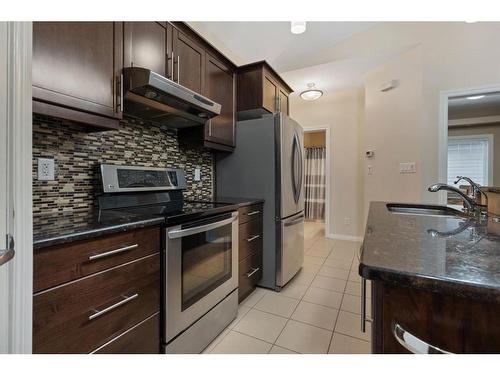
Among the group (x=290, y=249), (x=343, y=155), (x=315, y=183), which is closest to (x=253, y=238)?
(x=290, y=249)

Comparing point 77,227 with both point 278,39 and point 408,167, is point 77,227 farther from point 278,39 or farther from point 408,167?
point 408,167

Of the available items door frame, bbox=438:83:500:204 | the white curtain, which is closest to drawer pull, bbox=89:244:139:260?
door frame, bbox=438:83:500:204

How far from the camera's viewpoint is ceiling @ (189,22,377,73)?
2553mm

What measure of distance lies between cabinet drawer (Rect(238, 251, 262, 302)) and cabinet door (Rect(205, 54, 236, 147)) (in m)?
1.10

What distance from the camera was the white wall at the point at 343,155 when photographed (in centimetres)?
398

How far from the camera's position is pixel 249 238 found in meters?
2.03

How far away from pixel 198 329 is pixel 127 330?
460mm

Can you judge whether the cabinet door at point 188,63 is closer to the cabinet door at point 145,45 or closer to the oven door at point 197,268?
the cabinet door at point 145,45

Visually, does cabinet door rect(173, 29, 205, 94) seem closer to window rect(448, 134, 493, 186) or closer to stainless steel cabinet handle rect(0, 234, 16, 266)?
stainless steel cabinet handle rect(0, 234, 16, 266)

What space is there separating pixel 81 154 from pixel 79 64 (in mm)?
503

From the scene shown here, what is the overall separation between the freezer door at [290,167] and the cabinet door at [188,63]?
765mm

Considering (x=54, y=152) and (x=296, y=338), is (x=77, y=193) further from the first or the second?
(x=296, y=338)
